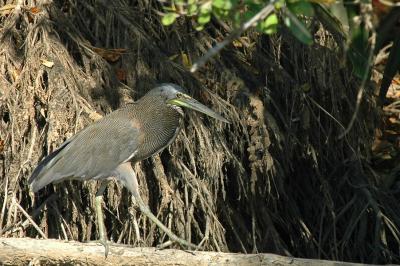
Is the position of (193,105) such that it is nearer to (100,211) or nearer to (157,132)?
(157,132)

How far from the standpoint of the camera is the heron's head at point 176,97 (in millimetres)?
5777

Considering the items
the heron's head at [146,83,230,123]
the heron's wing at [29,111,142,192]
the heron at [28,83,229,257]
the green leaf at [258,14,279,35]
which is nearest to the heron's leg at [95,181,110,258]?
Result: the heron at [28,83,229,257]

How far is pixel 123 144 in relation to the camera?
5.73 meters

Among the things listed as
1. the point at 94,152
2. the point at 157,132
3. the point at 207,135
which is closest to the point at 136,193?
the point at 94,152

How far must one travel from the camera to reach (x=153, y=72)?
635cm

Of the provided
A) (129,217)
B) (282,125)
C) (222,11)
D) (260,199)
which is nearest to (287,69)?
(282,125)

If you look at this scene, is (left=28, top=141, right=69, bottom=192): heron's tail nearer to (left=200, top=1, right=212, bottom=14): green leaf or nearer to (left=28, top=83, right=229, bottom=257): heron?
(left=28, top=83, right=229, bottom=257): heron

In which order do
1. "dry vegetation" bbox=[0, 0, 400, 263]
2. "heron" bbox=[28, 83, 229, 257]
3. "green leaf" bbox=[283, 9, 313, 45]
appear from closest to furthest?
"green leaf" bbox=[283, 9, 313, 45]
"heron" bbox=[28, 83, 229, 257]
"dry vegetation" bbox=[0, 0, 400, 263]

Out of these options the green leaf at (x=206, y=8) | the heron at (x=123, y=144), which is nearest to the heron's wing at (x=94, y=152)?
the heron at (x=123, y=144)

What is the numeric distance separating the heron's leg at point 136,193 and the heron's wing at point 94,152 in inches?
2.1

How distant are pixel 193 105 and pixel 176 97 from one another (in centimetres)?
16

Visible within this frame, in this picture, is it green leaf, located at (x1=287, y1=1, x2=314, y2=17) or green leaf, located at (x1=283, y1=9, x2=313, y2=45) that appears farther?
green leaf, located at (x1=287, y1=1, x2=314, y2=17)

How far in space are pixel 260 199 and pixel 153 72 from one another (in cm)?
114

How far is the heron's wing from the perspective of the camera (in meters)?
5.43
